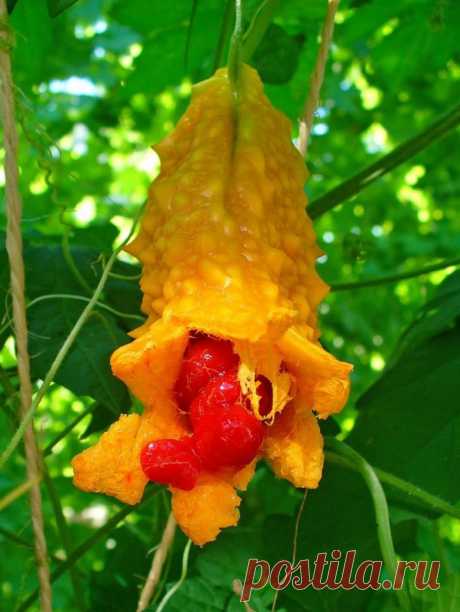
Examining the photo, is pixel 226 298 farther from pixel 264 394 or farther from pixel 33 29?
pixel 33 29

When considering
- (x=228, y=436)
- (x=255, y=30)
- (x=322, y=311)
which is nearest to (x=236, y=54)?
(x=255, y=30)

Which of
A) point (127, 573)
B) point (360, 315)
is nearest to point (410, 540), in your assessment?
point (127, 573)

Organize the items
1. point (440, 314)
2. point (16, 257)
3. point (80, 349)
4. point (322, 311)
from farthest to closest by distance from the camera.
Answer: point (322, 311) < point (440, 314) < point (80, 349) < point (16, 257)

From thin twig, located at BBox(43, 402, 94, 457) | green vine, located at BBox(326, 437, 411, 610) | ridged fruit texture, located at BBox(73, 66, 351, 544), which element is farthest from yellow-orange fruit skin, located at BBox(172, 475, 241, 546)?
thin twig, located at BBox(43, 402, 94, 457)

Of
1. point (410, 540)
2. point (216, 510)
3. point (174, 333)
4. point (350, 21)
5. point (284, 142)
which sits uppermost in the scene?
point (350, 21)

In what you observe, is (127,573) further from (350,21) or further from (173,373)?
(350,21)

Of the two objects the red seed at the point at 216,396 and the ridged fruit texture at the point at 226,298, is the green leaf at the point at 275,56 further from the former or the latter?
the red seed at the point at 216,396
